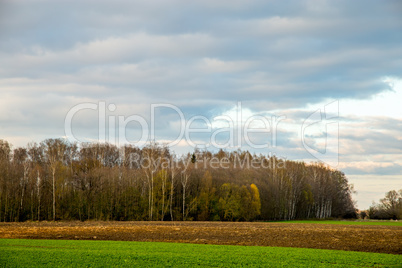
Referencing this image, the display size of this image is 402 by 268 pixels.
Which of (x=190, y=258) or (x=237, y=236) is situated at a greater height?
(x=190, y=258)

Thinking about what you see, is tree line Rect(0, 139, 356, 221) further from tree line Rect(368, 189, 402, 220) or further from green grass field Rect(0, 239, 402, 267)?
green grass field Rect(0, 239, 402, 267)

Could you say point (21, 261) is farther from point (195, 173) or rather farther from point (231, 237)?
point (195, 173)

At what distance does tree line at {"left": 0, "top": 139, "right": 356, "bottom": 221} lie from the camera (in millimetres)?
70375

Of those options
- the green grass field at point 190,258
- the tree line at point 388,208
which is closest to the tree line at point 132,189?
the tree line at point 388,208

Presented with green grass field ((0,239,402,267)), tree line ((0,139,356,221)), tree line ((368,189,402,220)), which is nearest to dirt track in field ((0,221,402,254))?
green grass field ((0,239,402,267))

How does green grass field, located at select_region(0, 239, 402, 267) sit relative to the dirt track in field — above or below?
above

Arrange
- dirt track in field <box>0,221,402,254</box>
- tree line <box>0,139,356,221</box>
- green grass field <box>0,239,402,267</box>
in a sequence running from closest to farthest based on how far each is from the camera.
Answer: green grass field <box>0,239,402,267</box> < dirt track in field <box>0,221,402,254</box> < tree line <box>0,139,356,221</box>

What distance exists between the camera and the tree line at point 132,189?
70.4 m

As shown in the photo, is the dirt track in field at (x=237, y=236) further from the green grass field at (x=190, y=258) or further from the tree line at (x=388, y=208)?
the tree line at (x=388, y=208)

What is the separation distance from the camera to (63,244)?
34500 mm

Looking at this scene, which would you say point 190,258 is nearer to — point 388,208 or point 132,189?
point 132,189

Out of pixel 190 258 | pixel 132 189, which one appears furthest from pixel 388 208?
pixel 190 258

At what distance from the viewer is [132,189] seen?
78.4 m

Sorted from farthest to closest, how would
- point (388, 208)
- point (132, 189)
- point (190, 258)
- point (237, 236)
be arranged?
point (388, 208)
point (132, 189)
point (237, 236)
point (190, 258)
